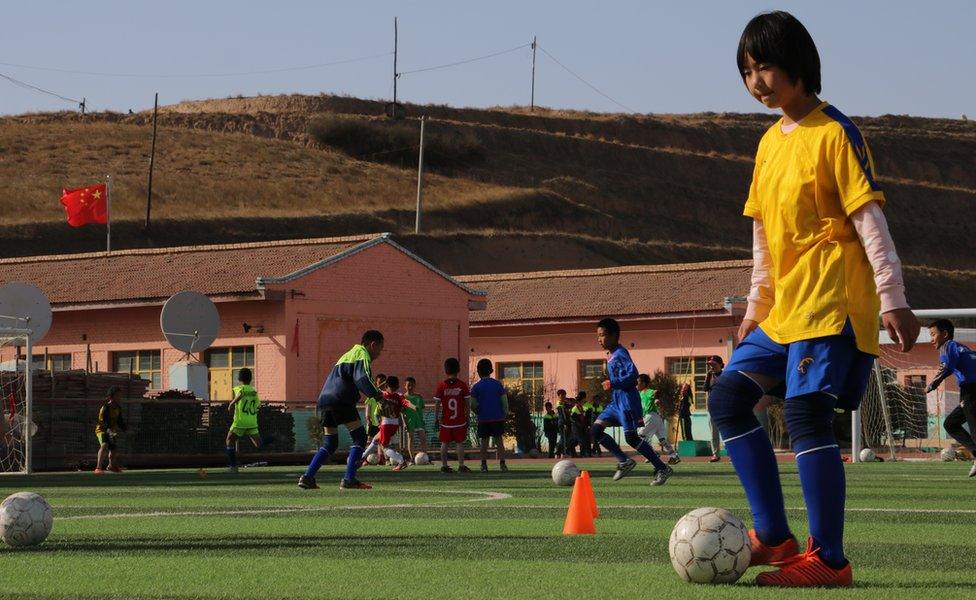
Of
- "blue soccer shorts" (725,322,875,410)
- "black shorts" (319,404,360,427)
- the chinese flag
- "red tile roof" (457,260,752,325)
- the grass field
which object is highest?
the chinese flag

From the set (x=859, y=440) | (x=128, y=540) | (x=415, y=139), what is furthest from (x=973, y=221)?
(x=128, y=540)

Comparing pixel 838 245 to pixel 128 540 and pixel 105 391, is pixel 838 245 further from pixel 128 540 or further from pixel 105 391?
pixel 105 391

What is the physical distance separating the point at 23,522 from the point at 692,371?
37.0 metres

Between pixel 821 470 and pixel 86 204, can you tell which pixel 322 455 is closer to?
pixel 821 470

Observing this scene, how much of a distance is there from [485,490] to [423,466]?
36.1 feet

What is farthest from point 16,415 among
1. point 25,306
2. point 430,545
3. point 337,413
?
point 430,545

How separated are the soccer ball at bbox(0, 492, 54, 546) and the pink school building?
29.7m

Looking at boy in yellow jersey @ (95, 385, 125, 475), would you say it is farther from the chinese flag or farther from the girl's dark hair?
the chinese flag

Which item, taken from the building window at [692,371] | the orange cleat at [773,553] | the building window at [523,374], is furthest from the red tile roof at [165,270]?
the orange cleat at [773,553]

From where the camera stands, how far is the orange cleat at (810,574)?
6.46 m

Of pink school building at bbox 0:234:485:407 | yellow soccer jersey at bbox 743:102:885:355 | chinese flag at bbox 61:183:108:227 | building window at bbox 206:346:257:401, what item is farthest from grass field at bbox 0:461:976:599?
chinese flag at bbox 61:183:108:227

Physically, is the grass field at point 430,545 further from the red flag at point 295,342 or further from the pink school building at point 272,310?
the pink school building at point 272,310

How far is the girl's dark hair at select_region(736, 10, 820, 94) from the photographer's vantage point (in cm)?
663

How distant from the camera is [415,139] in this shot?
113 meters
